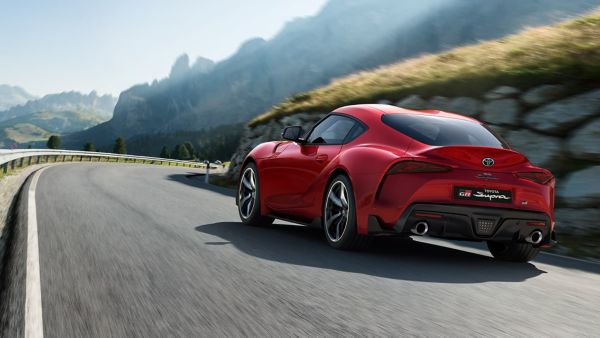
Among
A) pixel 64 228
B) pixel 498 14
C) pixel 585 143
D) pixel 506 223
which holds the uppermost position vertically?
pixel 498 14

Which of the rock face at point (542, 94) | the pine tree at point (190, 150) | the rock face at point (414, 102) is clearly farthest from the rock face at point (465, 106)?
the pine tree at point (190, 150)

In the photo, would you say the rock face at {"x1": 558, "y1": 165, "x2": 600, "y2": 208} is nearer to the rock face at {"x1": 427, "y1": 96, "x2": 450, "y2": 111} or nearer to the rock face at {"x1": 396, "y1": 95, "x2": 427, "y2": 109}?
the rock face at {"x1": 427, "y1": 96, "x2": 450, "y2": 111}

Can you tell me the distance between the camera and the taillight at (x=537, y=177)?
558 centimetres

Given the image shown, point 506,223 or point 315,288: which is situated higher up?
point 506,223

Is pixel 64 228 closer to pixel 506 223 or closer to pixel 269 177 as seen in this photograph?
pixel 269 177

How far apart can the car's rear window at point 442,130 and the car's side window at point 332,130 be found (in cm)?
52

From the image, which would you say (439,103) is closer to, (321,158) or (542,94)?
(542,94)

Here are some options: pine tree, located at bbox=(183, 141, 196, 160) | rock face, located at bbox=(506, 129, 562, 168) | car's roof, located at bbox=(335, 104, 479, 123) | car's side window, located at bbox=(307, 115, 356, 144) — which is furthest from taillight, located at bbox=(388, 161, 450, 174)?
pine tree, located at bbox=(183, 141, 196, 160)

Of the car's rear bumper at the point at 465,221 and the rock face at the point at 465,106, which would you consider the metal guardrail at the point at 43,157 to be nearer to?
the rock face at the point at 465,106

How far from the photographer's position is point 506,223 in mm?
5426

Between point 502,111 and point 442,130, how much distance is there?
20.8 ft

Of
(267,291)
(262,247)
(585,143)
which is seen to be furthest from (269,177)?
(585,143)

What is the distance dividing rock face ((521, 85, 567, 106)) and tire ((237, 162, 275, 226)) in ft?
18.8

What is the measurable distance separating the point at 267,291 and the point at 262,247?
6.72ft
